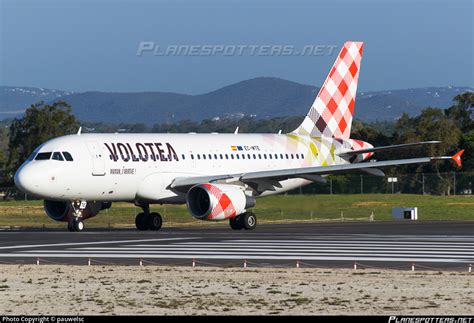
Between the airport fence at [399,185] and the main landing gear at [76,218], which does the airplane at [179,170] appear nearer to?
the main landing gear at [76,218]

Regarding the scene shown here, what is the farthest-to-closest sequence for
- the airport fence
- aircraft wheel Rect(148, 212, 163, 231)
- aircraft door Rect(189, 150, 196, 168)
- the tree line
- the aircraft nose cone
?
the tree line
the airport fence
aircraft door Rect(189, 150, 196, 168)
aircraft wheel Rect(148, 212, 163, 231)
the aircraft nose cone

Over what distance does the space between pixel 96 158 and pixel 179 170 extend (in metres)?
4.23

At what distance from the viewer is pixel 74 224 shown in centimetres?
4169

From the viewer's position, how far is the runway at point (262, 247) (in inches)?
1061

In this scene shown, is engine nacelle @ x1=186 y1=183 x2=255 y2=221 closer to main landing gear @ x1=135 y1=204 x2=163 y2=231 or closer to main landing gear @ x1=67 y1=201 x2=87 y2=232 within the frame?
main landing gear @ x1=135 y1=204 x2=163 y2=231

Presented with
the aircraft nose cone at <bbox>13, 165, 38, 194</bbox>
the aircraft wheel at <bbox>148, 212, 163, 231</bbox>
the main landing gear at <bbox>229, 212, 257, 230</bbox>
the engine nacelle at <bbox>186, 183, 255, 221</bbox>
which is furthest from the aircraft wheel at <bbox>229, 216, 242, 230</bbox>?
the aircraft nose cone at <bbox>13, 165, 38, 194</bbox>

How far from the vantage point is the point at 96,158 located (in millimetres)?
41844

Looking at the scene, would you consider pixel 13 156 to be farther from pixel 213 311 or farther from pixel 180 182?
pixel 213 311

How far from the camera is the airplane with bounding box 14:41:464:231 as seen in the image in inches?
1618

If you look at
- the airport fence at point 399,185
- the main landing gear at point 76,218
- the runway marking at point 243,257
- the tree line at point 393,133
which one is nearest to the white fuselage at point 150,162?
the main landing gear at point 76,218

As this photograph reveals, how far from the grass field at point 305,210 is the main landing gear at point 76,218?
651 centimetres

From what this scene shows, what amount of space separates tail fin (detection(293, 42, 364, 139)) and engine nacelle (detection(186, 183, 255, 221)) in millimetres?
10032

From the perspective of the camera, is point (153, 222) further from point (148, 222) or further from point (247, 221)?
point (247, 221)

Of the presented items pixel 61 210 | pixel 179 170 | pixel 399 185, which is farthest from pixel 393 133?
pixel 61 210
